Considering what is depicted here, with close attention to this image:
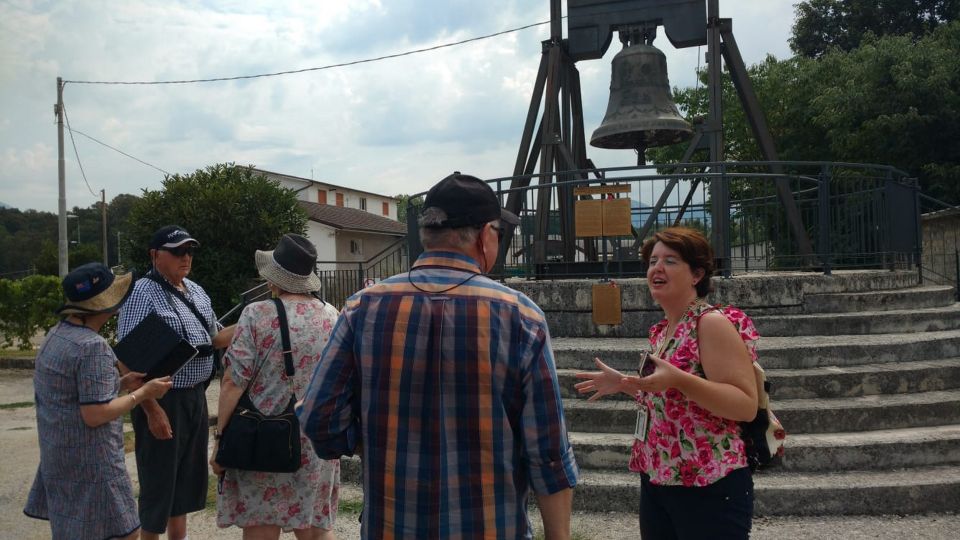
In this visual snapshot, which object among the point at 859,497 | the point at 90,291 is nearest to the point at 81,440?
the point at 90,291

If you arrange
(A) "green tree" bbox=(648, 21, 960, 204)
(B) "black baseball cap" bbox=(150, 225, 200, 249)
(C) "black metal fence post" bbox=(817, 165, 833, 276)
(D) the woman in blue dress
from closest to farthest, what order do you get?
(D) the woman in blue dress → (B) "black baseball cap" bbox=(150, 225, 200, 249) → (C) "black metal fence post" bbox=(817, 165, 833, 276) → (A) "green tree" bbox=(648, 21, 960, 204)

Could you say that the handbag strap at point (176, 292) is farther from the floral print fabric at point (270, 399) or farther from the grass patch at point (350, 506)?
the grass patch at point (350, 506)

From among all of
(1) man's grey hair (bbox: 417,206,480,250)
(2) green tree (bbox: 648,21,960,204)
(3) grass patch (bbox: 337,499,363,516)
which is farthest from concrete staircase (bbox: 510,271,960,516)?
(2) green tree (bbox: 648,21,960,204)

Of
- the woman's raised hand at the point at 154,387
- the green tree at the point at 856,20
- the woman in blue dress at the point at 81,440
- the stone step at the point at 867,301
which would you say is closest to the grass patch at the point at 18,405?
the woman in blue dress at the point at 81,440

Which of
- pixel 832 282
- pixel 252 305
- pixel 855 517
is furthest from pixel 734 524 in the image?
pixel 832 282

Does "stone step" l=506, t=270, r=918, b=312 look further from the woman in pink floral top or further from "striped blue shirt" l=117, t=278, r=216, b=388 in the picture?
the woman in pink floral top

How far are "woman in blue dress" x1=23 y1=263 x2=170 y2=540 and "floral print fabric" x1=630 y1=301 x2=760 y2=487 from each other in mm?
2121

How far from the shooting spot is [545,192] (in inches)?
309

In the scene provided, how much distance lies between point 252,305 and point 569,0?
661 cm

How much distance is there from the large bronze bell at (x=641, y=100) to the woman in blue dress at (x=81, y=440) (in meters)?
6.14

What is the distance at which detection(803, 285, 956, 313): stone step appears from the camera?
6355mm

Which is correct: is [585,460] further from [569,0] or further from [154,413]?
[569,0]

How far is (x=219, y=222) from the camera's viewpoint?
14328mm

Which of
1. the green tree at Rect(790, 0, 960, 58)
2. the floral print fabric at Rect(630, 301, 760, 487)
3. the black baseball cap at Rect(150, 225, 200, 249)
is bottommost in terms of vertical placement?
the floral print fabric at Rect(630, 301, 760, 487)
